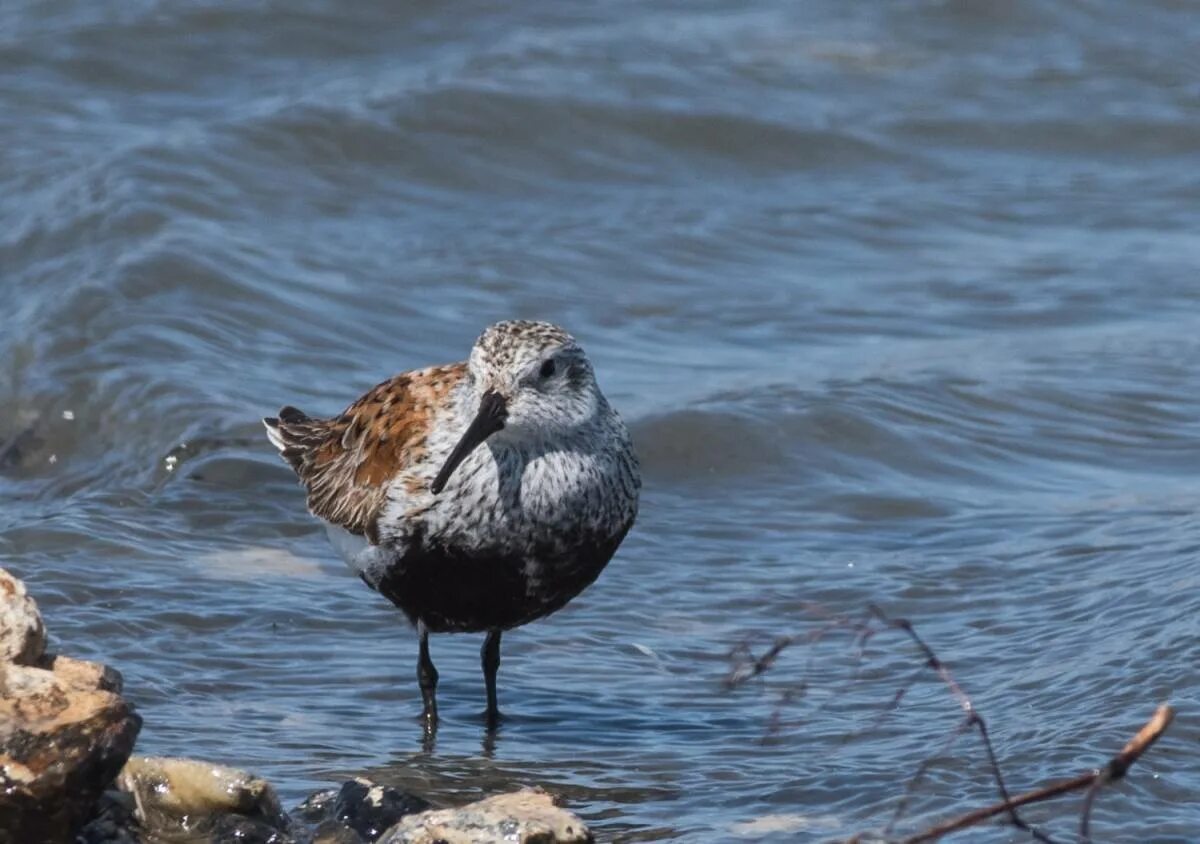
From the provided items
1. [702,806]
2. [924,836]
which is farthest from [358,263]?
[924,836]

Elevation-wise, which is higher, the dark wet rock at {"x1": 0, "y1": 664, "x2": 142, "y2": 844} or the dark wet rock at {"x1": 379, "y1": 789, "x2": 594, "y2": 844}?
the dark wet rock at {"x1": 0, "y1": 664, "x2": 142, "y2": 844}

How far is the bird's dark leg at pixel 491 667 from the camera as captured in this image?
6.27m

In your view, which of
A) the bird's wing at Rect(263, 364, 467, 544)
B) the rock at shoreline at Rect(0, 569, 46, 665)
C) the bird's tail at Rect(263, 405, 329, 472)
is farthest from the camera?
the bird's tail at Rect(263, 405, 329, 472)

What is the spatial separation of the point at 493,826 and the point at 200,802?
74 centimetres

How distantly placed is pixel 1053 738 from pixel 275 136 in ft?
26.6

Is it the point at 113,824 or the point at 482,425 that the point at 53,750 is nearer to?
the point at 113,824

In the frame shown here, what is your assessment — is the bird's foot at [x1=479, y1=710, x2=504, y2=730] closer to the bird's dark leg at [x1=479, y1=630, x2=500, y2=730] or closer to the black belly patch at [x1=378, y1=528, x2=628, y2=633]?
the bird's dark leg at [x1=479, y1=630, x2=500, y2=730]

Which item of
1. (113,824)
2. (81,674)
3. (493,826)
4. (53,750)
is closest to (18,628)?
(81,674)

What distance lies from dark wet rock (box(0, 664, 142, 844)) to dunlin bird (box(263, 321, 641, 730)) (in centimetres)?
140

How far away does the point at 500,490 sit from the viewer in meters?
5.69

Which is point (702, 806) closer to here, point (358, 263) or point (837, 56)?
point (358, 263)

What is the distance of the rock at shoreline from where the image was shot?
4.52 meters

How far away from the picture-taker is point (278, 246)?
11.3m

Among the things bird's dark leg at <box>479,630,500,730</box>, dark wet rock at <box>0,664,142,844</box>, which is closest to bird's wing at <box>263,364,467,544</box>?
bird's dark leg at <box>479,630,500,730</box>
